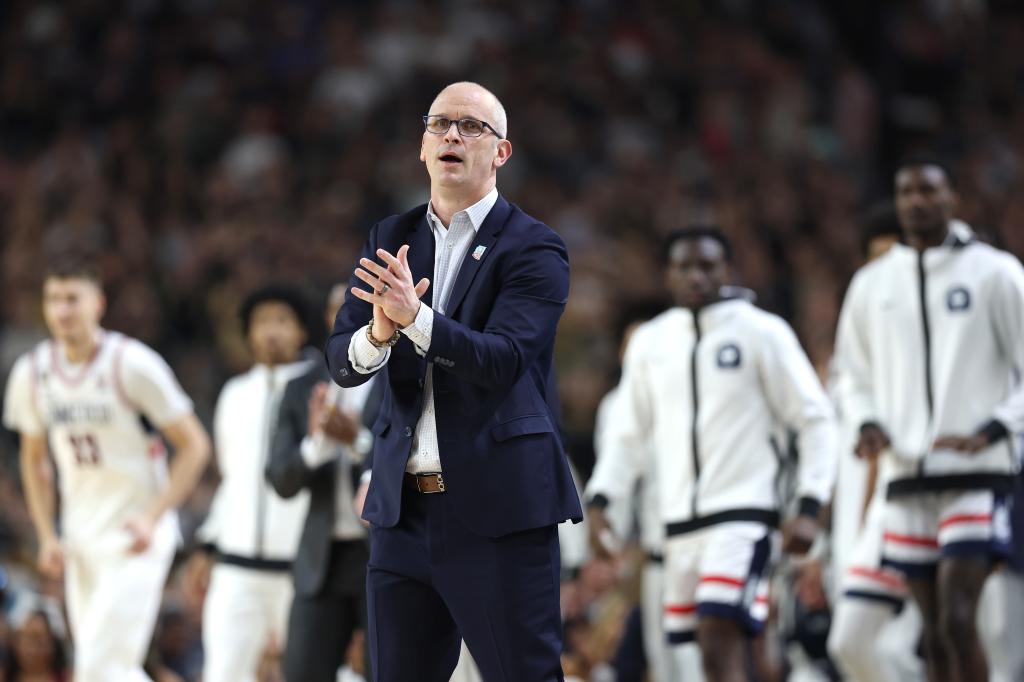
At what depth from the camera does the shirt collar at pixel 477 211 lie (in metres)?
5.57

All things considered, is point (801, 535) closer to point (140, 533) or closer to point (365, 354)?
point (365, 354)

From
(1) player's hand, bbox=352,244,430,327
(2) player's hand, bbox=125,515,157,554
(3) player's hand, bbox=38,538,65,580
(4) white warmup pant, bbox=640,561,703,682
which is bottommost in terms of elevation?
(4) white warmup pant, bbox=640,561,703,682

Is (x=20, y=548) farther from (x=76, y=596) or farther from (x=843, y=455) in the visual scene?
(x=843, y=455)

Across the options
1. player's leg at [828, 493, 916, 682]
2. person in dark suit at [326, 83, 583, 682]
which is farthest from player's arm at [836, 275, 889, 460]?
person in dark suit at [326, 83, 583, 682]

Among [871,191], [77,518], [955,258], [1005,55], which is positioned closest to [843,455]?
[955,258]

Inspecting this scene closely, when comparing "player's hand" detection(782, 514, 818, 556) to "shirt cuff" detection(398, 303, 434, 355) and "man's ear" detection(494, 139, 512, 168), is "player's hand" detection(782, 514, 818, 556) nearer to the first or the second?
"man's ear" detection(494, 139, 512, 168)

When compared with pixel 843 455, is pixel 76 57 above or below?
above

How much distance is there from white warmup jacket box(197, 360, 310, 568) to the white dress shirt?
11.6 feet

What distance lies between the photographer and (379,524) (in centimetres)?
548

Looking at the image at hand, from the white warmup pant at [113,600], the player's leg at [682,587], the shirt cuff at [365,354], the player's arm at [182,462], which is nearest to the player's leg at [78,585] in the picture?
the white warmup pant at [113,600]

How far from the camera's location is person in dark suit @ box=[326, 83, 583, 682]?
532 centimetres

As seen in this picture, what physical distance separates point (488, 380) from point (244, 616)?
4.37 meters

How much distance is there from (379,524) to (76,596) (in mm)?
4027

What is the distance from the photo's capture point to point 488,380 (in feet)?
17.1
